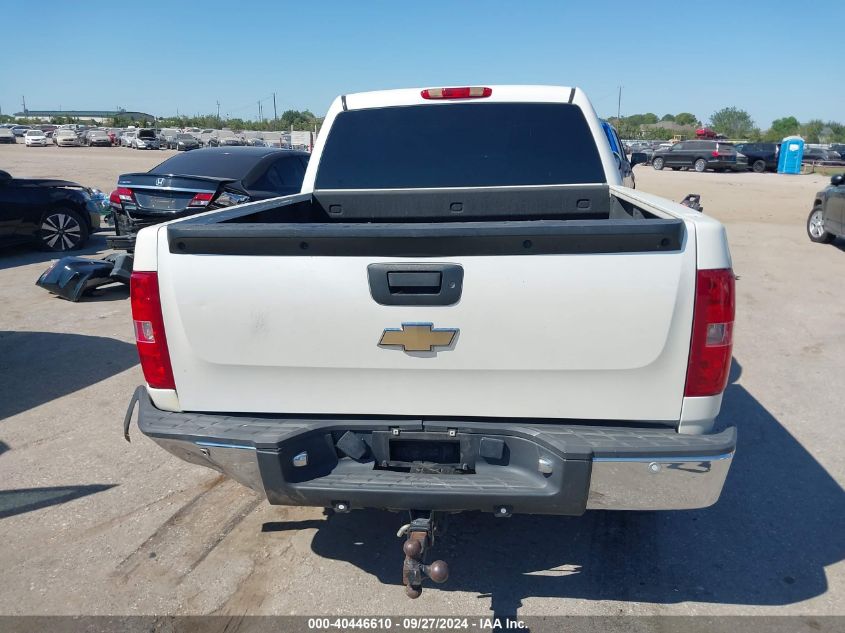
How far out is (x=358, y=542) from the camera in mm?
3477

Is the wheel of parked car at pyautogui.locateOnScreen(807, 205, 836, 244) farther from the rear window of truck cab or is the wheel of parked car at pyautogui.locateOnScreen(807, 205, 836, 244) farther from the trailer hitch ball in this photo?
the trailer hitch ball

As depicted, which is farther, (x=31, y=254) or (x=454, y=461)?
(x=31, y=254)

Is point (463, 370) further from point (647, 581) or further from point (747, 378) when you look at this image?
point (747, 378)

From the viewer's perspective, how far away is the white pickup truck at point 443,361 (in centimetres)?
244

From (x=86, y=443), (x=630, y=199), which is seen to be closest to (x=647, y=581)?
(x=630, y=199)

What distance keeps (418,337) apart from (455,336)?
5.6 inches

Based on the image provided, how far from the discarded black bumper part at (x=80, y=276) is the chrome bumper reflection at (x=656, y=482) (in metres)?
7.25

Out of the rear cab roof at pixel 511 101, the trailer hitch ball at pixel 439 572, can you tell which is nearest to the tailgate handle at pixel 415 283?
the trailer hitch ball at pixel 439 572

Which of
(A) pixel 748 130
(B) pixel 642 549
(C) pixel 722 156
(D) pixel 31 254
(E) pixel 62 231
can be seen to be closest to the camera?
(B) pixel 642 549

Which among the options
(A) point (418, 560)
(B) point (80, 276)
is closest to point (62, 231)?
(B) point (80, 276)

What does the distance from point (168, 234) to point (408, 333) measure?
1020mm

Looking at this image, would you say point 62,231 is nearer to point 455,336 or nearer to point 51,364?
point 51,364

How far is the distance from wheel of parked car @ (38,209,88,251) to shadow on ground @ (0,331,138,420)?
4.80 meters

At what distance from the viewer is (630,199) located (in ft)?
11.9
